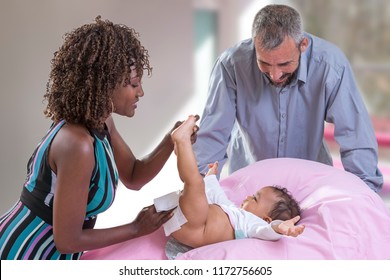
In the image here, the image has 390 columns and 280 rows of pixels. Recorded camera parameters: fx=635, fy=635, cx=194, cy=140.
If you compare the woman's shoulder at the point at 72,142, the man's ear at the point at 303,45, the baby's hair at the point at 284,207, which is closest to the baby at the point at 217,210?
the baby's hair at the point at 284,207

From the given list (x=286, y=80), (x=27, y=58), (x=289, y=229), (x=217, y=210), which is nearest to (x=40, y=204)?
(x=217, y=210)

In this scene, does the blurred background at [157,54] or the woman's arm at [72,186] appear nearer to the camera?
the woman's arm at [72,186]

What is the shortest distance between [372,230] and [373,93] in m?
5.31

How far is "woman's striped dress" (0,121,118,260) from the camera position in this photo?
1639 millimetres

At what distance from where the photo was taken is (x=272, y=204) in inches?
80.0

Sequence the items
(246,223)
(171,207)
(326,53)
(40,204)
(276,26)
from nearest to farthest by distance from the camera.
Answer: (40,204)
(171,207)
(246,223)
(276,26)
(326,53)

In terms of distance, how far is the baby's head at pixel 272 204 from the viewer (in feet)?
6.63

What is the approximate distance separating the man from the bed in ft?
0.55

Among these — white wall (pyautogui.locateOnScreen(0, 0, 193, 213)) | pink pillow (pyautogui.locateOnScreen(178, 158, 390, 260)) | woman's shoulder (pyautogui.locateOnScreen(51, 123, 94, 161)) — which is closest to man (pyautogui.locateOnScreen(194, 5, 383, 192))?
pink pillow (pyautogui.locateOnScreen(178, 158, 390, 260))

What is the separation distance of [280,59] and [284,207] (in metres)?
0.50

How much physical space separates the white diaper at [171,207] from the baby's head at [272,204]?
0.33m

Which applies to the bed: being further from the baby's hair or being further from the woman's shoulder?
the woman's shoulder

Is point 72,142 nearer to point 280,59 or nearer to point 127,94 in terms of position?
point 127,94

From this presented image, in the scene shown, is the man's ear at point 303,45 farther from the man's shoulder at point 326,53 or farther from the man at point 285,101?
the man's shoulder at point 326,53
